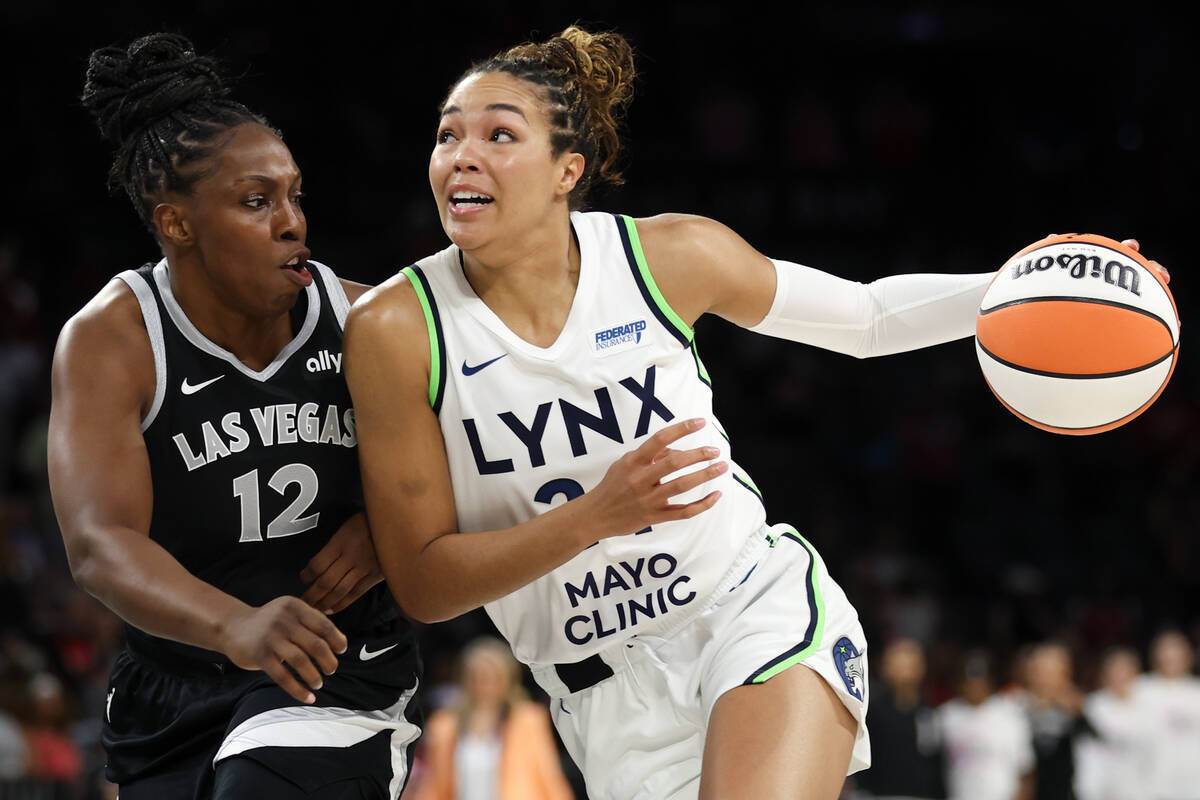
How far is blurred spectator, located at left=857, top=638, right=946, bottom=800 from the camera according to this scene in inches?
336

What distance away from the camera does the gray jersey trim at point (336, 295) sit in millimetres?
3172

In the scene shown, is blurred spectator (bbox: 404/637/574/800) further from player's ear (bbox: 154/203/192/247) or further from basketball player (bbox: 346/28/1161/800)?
player's ear (bbox: 154/203/192/247)

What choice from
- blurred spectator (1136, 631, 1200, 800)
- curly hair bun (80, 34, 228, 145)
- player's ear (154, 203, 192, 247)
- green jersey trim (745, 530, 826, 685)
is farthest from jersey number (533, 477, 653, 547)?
blurred spectator (1136, 631, 1200, 800)

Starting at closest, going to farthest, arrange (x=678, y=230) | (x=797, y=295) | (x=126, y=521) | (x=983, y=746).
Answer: (x=126, y=521) → (x=678, y=230) → (x=797, y=295) → (x=983, y=746)

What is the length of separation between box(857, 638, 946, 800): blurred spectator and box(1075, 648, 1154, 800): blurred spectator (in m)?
1.25

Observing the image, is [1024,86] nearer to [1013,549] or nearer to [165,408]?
[1013,549]

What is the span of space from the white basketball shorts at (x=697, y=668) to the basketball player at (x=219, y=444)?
1.46ft

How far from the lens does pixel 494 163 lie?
2916 mm

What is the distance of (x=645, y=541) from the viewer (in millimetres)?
2955

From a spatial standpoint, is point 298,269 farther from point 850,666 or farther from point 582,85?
point 850,666

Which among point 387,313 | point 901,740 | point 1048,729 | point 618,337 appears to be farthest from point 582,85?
point 1048,729

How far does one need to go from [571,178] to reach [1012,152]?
390 inches

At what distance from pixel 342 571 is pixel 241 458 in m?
0.31

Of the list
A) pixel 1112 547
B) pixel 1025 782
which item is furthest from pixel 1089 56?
pixel 1025 782
